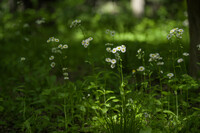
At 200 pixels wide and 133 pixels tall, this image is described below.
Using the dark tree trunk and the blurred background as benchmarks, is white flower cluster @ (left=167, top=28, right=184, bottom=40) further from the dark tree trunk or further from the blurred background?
the dark tree trunk

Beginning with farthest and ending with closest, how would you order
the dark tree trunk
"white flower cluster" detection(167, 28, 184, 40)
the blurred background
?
the dark tree trunk < the blurred background < "white flower cluster" detection(167, 28, 184, 40)

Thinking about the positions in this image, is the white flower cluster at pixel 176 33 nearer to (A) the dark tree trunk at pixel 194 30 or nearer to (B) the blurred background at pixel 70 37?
(B) the blurred background at pixel 70 37

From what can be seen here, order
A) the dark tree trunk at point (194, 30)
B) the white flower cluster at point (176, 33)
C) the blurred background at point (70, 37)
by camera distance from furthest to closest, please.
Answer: the dark tree trunk at point (194, 30) < the blurred background at point (70, 37) < the white flower cluster at point (176, 33)

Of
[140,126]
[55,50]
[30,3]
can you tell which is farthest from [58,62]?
[30,3]

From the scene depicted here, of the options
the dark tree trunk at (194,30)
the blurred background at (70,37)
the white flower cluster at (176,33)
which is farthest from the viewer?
the dark tree trunk at (194,30)

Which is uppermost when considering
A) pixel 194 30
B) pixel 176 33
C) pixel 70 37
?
pixel 70 37

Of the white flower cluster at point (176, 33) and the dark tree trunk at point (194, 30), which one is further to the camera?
the dark tree trunk at point (194, 30)

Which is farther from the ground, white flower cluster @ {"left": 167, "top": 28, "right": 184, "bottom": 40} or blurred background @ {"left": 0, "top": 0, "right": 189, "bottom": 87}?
blurred background @ {"left": 0, "top": 0, "right": 189, "bottom": 87}

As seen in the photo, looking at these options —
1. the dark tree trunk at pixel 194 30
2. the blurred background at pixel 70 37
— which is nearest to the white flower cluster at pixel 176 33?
the blurred background at pixel 70 37

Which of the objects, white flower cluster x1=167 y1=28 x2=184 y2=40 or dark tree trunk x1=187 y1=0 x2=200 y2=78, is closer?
white flower cluster x1=167 y1=28 x2=184 y2=40

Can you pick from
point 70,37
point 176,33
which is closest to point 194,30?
point 176,33

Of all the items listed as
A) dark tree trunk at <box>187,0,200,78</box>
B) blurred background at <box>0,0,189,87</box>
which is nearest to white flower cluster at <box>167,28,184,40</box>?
blurred background at <box>0,0,189,87</box>

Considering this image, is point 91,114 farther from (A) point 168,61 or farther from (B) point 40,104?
(A) point 168,61

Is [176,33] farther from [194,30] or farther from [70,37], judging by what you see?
[70,37]
